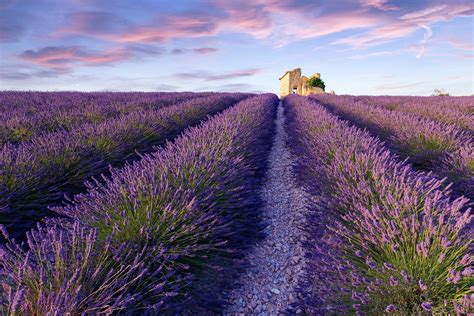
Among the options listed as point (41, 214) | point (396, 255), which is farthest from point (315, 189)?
point (41, 214)

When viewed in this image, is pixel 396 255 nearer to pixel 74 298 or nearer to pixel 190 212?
pixel 190 212

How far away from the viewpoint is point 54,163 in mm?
3375

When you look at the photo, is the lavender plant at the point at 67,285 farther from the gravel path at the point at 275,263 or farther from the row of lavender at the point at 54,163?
the row of lavender at the point at 54,163

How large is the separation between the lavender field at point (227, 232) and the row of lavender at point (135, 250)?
1 centimetres

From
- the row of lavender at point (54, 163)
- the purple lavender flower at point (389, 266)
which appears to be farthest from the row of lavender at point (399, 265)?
the row of lavender at point (54, 163)

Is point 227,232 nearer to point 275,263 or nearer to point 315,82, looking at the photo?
point 275,263

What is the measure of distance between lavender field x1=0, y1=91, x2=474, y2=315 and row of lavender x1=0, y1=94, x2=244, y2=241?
0.02 meters

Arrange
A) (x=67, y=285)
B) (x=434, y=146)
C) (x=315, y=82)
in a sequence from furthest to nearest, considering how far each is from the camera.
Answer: (x=315, y=82) → (x=434, y=146) → (x=67, y=285)

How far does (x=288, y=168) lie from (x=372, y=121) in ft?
10.5

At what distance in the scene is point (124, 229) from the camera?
6.20 ft

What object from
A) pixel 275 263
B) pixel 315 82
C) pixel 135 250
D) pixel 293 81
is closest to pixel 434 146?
pixel 275 263

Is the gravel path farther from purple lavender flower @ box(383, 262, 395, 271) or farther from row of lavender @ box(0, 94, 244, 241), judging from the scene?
row of lavender @ box(0, 94, 244, 241)

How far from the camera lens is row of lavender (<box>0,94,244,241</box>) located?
278 cm

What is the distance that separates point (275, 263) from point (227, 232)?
1.64 feet
